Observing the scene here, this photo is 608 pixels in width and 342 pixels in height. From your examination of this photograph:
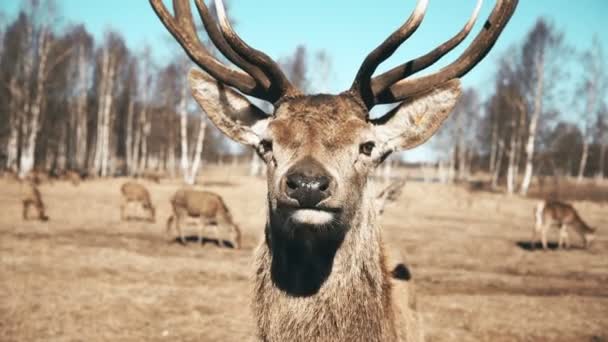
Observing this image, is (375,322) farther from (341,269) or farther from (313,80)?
(313,80)

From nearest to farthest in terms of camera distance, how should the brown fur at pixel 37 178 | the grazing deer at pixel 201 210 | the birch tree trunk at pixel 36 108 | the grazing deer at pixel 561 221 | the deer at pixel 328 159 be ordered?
the deer at pixel 328 159 < the grazing deer at pixel 201 210 < the grazing deer at pixel 561 221 < the brown fur at pixel 37 178 < the birch tree trunk at pixel 36 108

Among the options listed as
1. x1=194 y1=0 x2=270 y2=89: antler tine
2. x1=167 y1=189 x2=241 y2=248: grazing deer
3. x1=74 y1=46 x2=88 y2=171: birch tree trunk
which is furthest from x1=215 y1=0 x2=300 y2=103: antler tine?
x1=74 y1=46 x2=88 y2=171: birch tree trunk

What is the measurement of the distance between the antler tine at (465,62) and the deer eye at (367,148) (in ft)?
1.19

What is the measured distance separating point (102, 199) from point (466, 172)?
43.5 m

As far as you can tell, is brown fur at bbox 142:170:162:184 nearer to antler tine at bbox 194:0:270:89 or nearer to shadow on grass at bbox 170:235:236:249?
shadow on grass at bbox 170:235:236:249

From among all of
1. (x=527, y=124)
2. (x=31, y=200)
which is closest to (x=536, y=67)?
(x=527, y=124)

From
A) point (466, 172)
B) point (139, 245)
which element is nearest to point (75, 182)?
point (139, 245)

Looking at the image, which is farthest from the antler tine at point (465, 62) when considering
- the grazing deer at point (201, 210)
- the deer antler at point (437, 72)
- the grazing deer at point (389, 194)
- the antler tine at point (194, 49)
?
the grazing deer at point (201, 210)

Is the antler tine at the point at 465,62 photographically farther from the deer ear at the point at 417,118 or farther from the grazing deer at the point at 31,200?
the grazing deer at the point at 31,200

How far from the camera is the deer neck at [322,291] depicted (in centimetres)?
285

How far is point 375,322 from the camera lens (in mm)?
2982

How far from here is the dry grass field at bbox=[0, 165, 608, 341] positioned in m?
6.89

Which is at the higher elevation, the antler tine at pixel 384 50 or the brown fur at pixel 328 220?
the antler tine at pixel 384 50

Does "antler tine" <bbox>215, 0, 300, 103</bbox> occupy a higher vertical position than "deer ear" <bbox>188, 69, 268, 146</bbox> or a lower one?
higher
